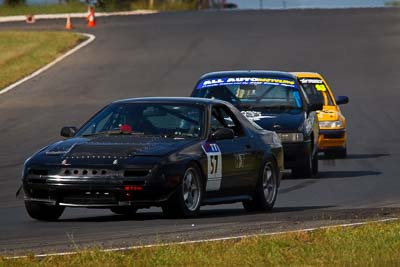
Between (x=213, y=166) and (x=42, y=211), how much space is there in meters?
1.73

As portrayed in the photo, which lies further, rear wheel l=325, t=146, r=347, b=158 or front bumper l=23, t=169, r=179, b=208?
rear wheel l=325, t=146, r=347, b=158

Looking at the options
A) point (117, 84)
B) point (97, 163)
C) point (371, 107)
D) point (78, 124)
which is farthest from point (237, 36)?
point (97, 163)

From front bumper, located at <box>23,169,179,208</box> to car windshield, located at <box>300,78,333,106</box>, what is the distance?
10887 millimetres

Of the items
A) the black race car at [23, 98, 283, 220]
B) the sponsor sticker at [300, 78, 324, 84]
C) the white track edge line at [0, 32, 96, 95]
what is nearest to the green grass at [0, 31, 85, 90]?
the white track edge line at [0, 32, 96, 95]

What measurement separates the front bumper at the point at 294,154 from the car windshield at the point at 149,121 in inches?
193

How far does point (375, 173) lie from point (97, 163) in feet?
26.2

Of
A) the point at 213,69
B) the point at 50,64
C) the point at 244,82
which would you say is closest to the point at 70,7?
the point at 50,64

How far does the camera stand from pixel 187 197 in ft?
41.9

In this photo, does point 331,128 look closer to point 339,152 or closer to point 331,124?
point 331,124

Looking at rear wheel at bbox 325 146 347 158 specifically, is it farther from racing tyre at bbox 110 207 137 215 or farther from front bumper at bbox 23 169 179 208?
front bumper at bbox 23 169 179 208

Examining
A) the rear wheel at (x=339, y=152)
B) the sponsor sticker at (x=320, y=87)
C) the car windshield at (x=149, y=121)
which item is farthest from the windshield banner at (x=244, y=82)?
the car windshield at (x=149, y=121)

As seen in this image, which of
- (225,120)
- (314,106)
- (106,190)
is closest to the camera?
(106,190)

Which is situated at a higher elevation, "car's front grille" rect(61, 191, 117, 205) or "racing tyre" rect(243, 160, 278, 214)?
"car's front grille" rect(61, 191, 117, 205)

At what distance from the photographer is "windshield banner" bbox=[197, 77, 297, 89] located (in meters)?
19.4
